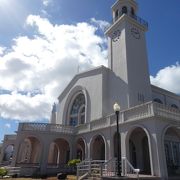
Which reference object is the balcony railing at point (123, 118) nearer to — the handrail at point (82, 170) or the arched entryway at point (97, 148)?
the arched entryway at point (97, 148)

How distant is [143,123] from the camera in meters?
15.1

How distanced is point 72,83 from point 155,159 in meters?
17.7

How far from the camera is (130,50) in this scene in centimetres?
2406

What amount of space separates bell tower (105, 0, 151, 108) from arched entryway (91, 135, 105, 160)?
4.82m

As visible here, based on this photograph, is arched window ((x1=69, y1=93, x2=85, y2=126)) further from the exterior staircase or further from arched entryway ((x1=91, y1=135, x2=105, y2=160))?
the exterior staircase

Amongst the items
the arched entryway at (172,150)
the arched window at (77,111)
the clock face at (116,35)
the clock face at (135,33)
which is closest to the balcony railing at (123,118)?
the arched entryway at (172,150)

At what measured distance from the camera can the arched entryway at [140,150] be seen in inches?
677

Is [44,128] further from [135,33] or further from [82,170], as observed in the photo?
[135,33]

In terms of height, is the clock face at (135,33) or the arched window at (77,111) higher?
the clock face at (135,33)

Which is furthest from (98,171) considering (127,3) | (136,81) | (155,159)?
(127,3)

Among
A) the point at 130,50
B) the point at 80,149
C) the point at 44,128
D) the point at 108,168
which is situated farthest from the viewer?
the point at 80,149

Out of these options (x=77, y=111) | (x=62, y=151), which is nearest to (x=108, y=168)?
(x=62, y=151)

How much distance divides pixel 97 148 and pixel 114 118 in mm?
4782

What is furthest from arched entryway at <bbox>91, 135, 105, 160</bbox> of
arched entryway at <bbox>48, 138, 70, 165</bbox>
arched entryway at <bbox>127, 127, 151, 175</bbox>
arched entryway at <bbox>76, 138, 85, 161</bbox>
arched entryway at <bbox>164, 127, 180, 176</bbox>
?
arched entryway at <bbox>164, 127, 180, 176</bbox>
